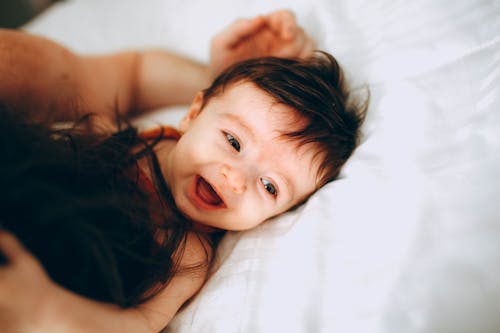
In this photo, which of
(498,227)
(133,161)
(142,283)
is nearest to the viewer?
(498,227)

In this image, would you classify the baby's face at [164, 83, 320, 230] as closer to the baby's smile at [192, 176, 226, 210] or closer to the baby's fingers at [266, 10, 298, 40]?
the baby's smile at [192, 176, 226, 210]

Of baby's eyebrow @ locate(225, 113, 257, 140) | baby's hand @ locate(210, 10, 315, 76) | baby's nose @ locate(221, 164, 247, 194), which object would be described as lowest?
baby's nose @ locate(221, 164, 247, 194)

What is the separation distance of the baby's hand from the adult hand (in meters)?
0.71

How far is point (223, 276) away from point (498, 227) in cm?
42

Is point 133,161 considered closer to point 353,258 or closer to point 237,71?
point 237,71

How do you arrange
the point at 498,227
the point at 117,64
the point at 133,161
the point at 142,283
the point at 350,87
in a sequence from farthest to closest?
1. the point at 117,64
2. the point at 350,87
3. the point at 133,161
4. the point at 142,283
5. the point at 498,227

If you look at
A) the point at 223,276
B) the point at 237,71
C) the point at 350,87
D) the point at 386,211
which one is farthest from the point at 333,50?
the point at 223,276

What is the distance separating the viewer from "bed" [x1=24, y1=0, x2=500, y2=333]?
0.46 metres

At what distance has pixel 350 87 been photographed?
805 millimetres

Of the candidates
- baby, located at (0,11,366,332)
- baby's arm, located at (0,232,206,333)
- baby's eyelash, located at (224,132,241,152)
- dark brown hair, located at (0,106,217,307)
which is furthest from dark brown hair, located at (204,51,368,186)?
baby's arm, located at (0,232,206,333)

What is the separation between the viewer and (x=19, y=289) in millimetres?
424

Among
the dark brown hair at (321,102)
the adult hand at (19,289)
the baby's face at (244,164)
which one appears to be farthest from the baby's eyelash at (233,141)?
the adult hand at (19,289)

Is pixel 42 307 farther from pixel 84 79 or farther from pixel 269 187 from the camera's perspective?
pixel 84 79

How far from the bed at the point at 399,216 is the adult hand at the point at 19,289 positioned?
243mm
